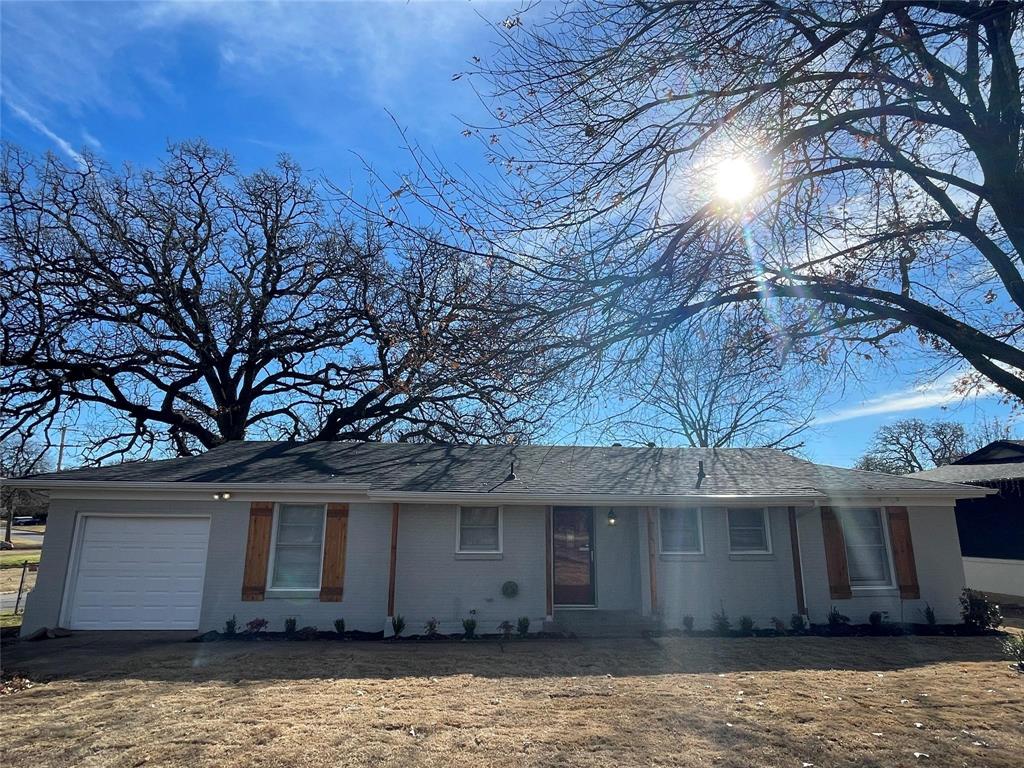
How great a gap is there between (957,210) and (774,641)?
7261mm

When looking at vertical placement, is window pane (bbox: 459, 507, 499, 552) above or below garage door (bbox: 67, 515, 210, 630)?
above

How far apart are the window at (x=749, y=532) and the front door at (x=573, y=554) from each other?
280cm

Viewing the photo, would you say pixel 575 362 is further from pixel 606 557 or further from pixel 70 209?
pixel 70 209

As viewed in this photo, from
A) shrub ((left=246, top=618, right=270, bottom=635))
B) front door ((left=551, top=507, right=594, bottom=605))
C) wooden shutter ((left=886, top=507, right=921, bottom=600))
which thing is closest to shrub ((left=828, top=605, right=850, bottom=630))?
wooden shutter ((left=886, top=507, right=921, bottom=600))

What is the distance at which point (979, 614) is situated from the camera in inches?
454

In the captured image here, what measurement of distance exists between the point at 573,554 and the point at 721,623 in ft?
10.0

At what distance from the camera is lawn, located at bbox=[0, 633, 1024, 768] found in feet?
17.0

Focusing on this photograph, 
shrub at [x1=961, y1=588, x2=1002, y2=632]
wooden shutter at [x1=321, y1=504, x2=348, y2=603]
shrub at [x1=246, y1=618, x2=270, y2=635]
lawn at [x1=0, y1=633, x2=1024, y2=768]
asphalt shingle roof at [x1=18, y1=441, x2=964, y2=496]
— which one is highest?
asphalt shingle roof at [x1=18, y1=441, x2=964, y2=496]

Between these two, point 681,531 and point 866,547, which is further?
point 866,547

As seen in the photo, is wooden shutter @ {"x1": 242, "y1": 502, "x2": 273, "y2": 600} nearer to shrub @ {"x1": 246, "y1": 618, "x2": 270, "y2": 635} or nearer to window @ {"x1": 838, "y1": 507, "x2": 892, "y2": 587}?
shrub @ {"x1": 246, "y1": 618, "x2": 270, "y2": 635}

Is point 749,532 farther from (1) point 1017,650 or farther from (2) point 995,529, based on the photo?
(2) point 995,529

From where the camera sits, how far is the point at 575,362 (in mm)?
5344

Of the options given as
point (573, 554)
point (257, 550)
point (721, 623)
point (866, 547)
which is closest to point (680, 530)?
point (721, 623)

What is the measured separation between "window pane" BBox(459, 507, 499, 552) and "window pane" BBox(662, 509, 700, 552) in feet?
11.1
